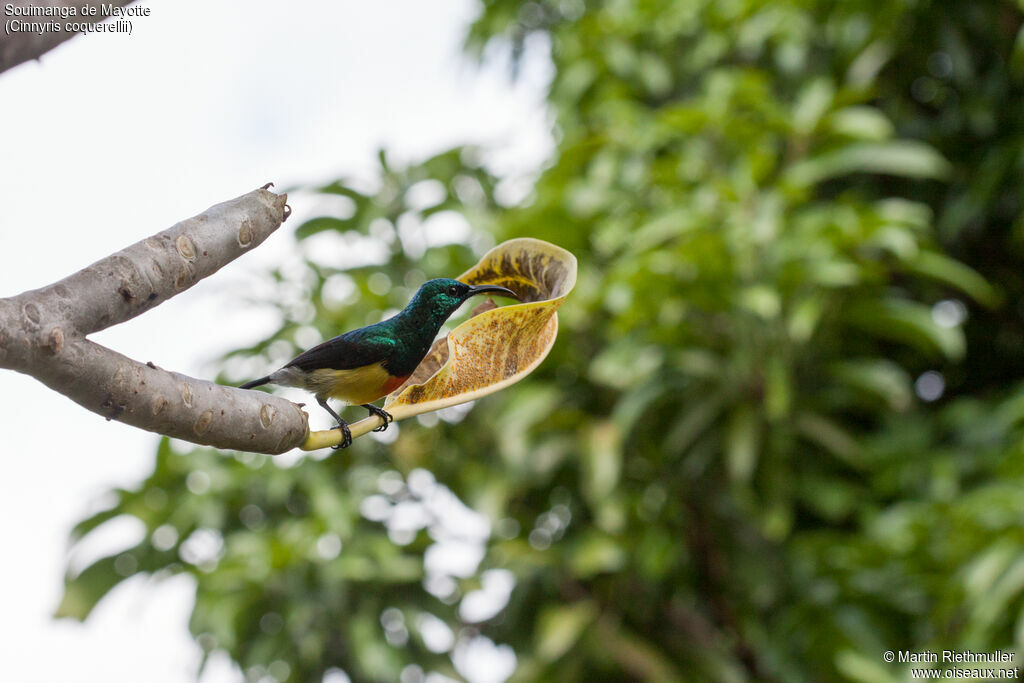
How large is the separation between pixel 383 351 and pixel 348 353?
0.02m

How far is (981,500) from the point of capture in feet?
6.12

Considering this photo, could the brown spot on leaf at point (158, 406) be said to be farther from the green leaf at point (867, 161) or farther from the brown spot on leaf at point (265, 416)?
the green leaf at point (867, 161)

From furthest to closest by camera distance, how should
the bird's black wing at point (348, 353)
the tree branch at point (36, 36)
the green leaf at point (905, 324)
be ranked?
the green leaf at point (905, 324), the bird's black wing at point (348, 353), the tree branch at point (36, 36)

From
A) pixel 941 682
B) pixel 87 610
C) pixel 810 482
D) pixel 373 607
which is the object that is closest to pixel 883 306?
pixel 810 482

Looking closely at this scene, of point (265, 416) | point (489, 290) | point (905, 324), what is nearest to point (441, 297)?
point (489, 290)

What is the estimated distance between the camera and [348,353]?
1.87ft

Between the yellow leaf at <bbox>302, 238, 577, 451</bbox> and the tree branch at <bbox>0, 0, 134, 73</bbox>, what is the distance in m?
0.22

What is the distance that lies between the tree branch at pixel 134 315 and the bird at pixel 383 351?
0.16 m

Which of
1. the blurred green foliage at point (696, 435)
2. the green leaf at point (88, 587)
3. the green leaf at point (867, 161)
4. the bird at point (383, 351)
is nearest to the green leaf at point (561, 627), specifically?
the blurred green foliage at point (696, 435)

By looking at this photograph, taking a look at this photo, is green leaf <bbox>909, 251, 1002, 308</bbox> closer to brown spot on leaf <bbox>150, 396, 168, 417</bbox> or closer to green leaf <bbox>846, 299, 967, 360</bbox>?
green leaf <bbox>846, 299, 967, 360</bbox>

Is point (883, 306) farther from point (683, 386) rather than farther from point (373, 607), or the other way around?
point (373, 607)

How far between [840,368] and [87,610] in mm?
2020

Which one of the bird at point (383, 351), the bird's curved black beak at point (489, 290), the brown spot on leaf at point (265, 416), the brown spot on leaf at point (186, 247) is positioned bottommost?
the bird at point (383, 351)

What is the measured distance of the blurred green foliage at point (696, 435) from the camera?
2094 mm
